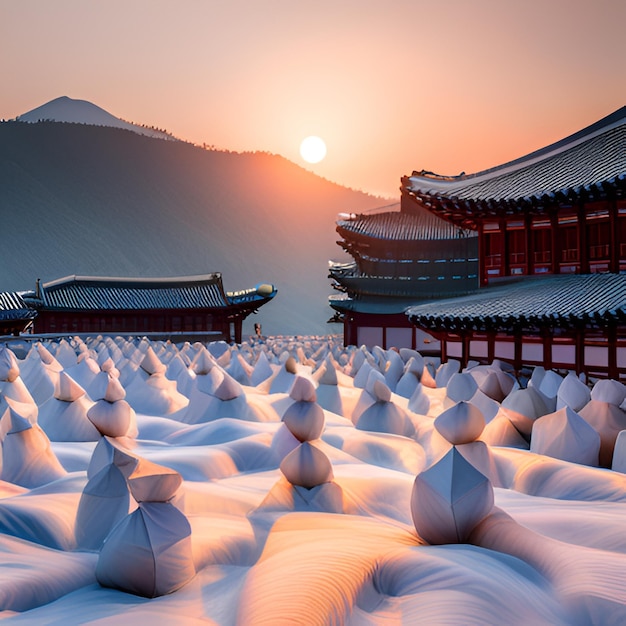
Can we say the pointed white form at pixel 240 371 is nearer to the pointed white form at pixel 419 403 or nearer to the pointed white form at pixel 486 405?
the pointed white form at pixel 419 403

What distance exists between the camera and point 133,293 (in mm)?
32375

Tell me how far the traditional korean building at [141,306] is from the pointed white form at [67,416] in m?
22.4

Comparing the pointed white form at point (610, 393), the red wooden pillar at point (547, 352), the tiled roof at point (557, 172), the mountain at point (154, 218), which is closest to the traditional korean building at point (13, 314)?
the tiled roof at point (557, 172)

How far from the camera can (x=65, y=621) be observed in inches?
110

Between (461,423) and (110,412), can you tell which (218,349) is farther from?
(461,423)

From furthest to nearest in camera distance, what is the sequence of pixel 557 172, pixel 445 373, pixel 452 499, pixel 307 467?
pixel 445 373, pixel 557 172, pixel 307 467, pixel 452 499

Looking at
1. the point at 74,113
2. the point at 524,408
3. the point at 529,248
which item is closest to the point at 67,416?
the point at 524,408

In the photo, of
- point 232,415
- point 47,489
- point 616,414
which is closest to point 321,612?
point 47,489

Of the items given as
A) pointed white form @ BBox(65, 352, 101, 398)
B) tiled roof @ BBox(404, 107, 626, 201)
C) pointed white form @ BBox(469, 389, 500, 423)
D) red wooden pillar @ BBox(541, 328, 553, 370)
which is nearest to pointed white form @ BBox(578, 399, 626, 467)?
pointed white form @ BBox(469, 389, 500, 423)

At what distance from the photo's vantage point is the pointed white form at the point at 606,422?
6.46 metres

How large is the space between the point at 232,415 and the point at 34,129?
86319 mm

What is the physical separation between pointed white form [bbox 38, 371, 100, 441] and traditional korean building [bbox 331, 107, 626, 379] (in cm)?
726

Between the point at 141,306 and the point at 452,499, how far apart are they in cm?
2932

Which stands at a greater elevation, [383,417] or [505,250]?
[505,250]
